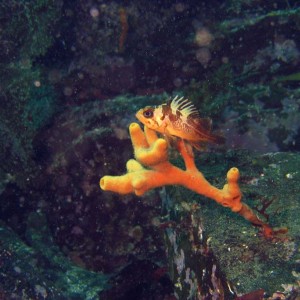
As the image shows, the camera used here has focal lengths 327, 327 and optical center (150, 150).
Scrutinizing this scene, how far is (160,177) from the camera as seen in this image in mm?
2535

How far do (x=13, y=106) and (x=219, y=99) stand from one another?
3.54 meters

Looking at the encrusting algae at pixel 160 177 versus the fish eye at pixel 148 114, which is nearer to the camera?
the encrusting algae at pixel 160 177

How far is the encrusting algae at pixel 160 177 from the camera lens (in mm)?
2404

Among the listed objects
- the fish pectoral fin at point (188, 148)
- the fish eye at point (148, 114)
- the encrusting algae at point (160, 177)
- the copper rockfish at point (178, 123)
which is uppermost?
the fish eye at point (148, 114)

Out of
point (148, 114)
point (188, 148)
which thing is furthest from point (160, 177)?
point (148, 114)

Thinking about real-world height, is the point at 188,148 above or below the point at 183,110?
below

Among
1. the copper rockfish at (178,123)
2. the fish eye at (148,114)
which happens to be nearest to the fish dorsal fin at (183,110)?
the copper rockfish at (178,123)

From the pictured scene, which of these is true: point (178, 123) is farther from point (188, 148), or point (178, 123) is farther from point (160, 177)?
point (160, 177)

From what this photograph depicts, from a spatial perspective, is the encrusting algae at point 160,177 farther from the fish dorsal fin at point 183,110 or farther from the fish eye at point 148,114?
the fish dorsal fin at point 183,110

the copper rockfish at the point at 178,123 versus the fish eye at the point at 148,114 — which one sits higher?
the fish eye at the point at 148,114

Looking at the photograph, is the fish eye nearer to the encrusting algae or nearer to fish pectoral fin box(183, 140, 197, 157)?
the encrusting algae

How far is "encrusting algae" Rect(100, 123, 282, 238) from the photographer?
2.40 m

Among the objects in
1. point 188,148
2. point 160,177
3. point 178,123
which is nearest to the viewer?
point 160,177

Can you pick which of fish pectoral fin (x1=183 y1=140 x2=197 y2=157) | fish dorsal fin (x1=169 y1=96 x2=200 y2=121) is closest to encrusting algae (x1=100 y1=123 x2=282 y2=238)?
fish pectoral fin (x1=183 y1=140 x2=197 y2=157)
